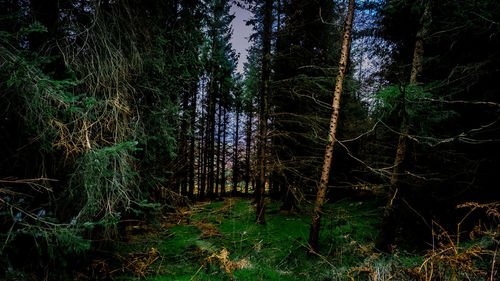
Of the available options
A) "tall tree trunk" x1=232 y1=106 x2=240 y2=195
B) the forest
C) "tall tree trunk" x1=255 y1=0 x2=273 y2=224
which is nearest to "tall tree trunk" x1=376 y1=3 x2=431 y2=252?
the forest

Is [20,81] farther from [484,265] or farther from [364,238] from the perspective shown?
[364,238]

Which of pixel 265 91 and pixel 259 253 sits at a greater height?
pixel 265 91

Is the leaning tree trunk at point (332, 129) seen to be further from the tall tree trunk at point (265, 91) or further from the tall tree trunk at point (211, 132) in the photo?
the tall tree trunk at point (211, 132)

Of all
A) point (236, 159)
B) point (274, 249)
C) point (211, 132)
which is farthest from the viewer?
point (236, 159)

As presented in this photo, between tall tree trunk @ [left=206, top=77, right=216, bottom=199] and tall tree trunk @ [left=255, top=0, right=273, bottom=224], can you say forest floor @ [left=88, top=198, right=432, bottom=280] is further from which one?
tall tree trunk @ [left=206, top=77, right=216, bottom=199]

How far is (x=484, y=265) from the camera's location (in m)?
2.46

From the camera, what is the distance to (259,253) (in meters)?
5.83

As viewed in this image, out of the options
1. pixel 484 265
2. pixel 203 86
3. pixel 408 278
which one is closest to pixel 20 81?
pixel 408 278

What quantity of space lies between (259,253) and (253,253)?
0.60 ft

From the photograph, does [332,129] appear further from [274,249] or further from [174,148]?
[174,148]

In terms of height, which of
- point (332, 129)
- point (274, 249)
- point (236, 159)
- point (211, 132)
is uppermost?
point (211, 132)

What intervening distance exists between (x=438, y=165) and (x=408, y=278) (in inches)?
170

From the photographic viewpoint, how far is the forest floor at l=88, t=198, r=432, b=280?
382 centimetres

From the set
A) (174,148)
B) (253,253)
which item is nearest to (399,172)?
(253,253)
